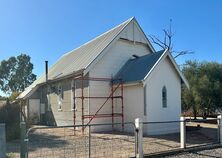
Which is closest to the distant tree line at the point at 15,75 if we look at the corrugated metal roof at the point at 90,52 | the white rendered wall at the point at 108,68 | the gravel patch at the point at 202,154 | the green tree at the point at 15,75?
the green tree at the point at 15,75

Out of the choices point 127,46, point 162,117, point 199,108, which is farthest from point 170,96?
point 199,108

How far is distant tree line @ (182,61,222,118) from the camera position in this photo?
28594mm

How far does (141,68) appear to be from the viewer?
19422 mm

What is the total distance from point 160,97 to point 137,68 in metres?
2.61

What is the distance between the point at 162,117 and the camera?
731 inches

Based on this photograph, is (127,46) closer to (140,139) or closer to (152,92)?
(152,92)

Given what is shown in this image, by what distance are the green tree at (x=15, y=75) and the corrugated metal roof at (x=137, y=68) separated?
53.6m

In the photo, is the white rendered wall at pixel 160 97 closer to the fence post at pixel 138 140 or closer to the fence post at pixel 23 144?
the fence post at pixel 138 140

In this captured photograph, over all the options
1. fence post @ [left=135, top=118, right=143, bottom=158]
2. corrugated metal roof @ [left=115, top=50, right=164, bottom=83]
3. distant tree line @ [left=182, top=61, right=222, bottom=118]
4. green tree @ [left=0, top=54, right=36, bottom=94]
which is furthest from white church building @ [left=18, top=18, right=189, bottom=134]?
green tree @ [left=0, top=54, right=36, bottom=94]

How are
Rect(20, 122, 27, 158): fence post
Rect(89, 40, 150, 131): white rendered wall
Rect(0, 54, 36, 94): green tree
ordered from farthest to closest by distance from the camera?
Rect(0, 54, 36, 94): green tree
Rect(89, 40, 150, 131): white rendered wall
Rect(20, 122, 27, 158): fence post

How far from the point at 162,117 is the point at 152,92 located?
5.72 ft

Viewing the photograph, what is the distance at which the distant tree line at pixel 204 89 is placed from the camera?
2859 cm

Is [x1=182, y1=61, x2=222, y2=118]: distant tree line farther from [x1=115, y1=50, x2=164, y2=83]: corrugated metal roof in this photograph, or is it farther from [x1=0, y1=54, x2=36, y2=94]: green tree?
[x1=0, y1=54, x2=36, y2=94]: green tree

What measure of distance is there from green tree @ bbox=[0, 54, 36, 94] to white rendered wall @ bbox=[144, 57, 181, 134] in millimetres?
56447
